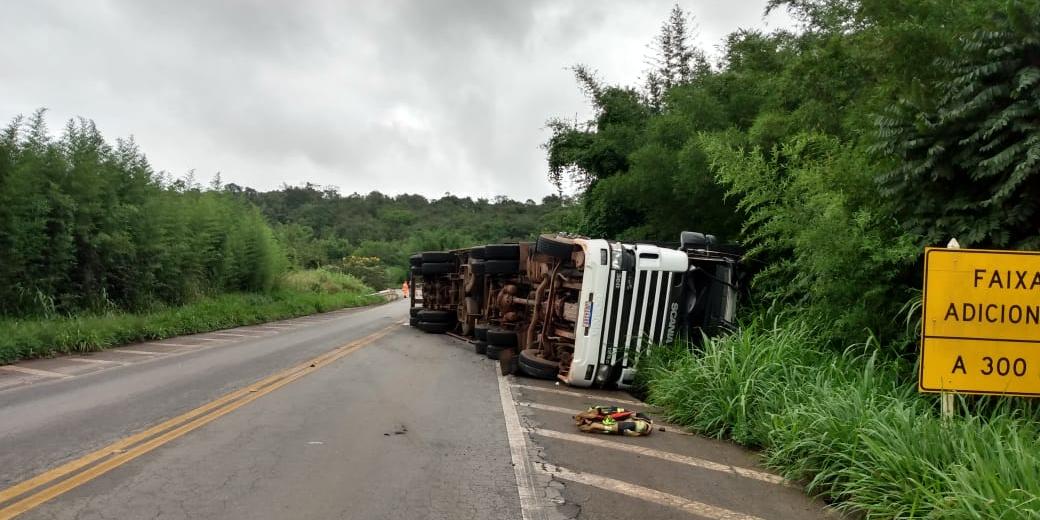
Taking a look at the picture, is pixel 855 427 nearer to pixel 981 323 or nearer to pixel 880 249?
pixel 981 323

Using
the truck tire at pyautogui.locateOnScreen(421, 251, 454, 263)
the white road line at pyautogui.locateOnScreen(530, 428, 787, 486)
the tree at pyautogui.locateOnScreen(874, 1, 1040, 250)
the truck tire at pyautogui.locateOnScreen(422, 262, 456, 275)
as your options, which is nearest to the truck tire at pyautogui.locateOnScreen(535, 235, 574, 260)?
the white road line at pyautogui.locateOnScreen(530, 428, 787, 486)

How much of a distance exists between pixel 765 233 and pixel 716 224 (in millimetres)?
4830

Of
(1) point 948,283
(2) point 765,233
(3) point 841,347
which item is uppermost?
(2) point 765,233

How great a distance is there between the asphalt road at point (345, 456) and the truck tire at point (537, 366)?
329 millimetres

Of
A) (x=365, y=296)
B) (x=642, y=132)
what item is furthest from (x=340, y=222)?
(x=642, y=132)

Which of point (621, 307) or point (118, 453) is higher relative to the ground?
point (621, 307)

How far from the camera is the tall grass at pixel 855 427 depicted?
4.32 m

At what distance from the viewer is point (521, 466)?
230 inches

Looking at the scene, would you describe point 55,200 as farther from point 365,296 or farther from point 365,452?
point 365,296

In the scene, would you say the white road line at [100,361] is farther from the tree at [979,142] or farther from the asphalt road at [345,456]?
the tree at [979,142]

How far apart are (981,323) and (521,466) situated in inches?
150

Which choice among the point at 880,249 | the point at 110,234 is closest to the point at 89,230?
the point at 110,234

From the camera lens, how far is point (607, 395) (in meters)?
9.34

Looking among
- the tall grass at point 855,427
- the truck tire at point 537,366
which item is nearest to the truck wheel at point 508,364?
the truck tire at point 537,366
